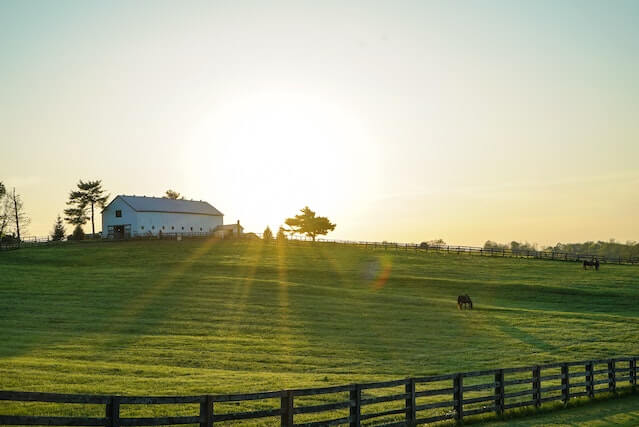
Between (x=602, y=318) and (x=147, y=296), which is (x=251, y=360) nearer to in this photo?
(x=147, y=296)

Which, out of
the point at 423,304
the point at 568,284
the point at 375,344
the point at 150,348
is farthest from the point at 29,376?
the point at 568,284

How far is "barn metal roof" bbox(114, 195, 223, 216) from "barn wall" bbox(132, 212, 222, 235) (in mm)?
787

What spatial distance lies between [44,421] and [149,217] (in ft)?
343

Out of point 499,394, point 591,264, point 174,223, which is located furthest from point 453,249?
point 499,394

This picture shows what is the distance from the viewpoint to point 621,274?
237 feet

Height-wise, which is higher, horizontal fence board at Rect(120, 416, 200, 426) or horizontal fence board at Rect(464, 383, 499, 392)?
horizontal fence board at Rect(120, 416, 200, 426)

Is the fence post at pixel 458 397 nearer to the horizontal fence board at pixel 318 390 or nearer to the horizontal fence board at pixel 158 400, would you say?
the horizontal fence board at pixel 318 390

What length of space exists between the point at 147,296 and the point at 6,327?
53.1ft

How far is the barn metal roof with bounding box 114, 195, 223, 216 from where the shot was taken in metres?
112

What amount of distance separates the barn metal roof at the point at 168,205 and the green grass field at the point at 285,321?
96.4 ft

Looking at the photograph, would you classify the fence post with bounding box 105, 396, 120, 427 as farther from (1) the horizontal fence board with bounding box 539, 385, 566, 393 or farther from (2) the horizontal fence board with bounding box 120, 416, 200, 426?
(1) the horizontal fence board with bounding box 539, 385, 566, 393

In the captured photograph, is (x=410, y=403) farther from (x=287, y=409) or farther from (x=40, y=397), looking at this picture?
(x=40, y=397)

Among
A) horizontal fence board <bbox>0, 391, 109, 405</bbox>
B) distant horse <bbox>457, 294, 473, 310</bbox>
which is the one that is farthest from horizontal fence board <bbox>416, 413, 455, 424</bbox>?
distant horse <bbox>457, 294, 473, 310</bbox>

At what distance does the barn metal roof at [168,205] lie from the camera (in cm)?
11200
